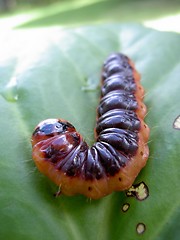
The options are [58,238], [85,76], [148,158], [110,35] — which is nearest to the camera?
[58,238]

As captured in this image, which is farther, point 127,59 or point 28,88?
point 127,59

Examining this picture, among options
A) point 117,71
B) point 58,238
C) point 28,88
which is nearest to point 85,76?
point 117,71

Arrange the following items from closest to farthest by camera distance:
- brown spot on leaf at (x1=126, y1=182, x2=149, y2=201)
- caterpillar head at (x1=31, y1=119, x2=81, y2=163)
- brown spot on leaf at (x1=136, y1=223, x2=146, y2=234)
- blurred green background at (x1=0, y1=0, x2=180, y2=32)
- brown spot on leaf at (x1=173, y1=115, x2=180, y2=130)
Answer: brown spot on leaf at (x1=136, y1=223, x2=146, y2=234)
brown spot on leaf at (x1=126, y1=182, x2=149, y2=201)
caterpillar head at (x1=31, y1=119, x2=81, y2=163)
brown spot on leaf at (x1=173, y1=115, x2=180, y2=130)
blurred green background at (x1=0, y1=0, x2=180, y2=32)

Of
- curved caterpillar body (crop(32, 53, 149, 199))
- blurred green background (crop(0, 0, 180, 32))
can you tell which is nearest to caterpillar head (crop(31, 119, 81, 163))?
curved caterpillar body (crop(32, 53, 149, 199))

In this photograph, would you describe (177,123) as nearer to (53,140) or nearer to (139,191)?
(139,191)

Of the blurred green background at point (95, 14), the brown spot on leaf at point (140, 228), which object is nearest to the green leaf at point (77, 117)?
the brown spot on leaf at point (140, 228)

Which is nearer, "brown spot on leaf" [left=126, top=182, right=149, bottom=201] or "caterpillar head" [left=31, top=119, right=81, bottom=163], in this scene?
"brown spot on leaf" [left=126, top=182, right=149, bottom=201]

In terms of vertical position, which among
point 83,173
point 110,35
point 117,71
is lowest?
point 83,173

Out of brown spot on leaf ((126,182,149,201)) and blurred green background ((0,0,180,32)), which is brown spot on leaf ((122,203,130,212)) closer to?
brown spot on leaf ((126,182,149,201))

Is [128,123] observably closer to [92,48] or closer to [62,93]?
[62,93]
